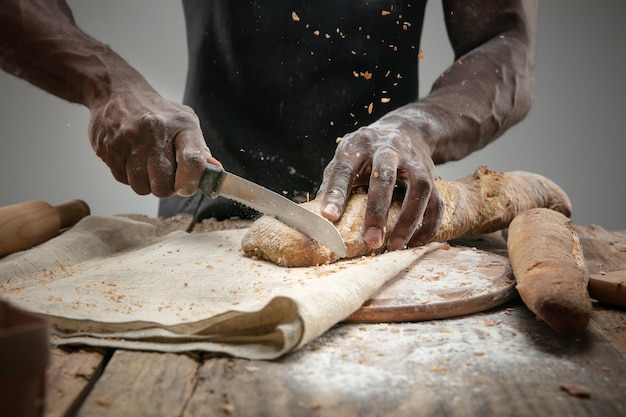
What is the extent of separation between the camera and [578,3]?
169 inches

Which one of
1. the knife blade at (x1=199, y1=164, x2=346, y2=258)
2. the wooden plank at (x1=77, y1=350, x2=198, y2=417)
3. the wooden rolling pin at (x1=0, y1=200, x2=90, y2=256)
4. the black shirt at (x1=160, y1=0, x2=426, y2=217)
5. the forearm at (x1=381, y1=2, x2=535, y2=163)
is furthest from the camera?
the black shirt at (x1=160, y1=0, x2=426, y2=217)

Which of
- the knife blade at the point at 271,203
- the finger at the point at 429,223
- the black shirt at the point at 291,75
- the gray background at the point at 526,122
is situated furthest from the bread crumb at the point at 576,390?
the gray background at the point at 526,122

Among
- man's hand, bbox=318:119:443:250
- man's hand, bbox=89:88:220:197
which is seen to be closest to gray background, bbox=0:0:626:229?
man's hand, bbox=89:88:220:197

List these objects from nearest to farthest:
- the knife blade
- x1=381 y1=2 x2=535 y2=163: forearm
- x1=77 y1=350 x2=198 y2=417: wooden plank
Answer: x1=77 y1=350 x2=198 y2=417: wooden plank → the knife blade → x1=381 y1=2 x2=535 y2=163: forearm

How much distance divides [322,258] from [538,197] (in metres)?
0.98

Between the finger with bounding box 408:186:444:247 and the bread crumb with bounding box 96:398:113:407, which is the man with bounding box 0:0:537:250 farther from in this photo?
the bread crumb with bounding box 96:398:113:407

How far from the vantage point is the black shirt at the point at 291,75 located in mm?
2213

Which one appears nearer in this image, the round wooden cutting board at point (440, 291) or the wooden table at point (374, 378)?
the wooden table at point (374, 378)

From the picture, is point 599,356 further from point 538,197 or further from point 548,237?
point 538,197

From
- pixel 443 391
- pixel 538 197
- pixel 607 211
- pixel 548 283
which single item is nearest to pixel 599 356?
pixel 548 283

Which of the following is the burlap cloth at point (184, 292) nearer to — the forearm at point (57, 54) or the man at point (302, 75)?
the man at point (302, 75)

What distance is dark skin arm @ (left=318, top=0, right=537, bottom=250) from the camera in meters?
1.57

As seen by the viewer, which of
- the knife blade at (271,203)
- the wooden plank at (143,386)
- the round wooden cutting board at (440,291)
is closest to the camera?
the wooden plank at (143,386)

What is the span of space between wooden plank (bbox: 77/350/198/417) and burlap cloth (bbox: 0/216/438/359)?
0.03 meters
